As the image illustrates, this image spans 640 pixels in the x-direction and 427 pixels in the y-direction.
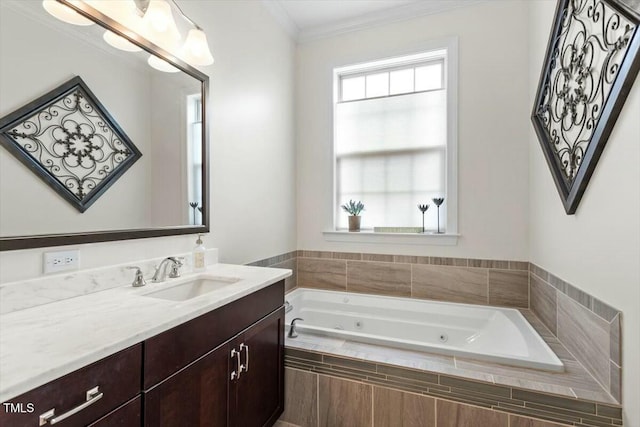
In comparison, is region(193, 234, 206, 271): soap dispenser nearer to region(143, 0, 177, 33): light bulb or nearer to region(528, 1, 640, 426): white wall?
region(143, 0, 177, 33): light bulb

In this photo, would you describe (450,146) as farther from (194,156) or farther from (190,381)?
(190,381)

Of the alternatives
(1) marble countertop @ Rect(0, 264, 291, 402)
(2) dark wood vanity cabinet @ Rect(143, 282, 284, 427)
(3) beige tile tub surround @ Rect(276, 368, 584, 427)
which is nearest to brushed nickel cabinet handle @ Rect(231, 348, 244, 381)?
(2) dark wood vanity cabinet @ Rect(143, 282, 284, 427)

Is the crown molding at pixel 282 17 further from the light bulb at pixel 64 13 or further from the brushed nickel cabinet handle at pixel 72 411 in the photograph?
the brushed nickel cabinet handle at pixel 72 411

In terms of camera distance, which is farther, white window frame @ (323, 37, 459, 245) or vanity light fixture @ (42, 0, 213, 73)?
white window frame @ (323, 37, 459, 245)

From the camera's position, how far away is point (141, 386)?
88 cm

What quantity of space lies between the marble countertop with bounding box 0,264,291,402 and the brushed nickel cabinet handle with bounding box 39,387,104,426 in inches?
3.1

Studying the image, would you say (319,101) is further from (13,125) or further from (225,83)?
(13,125)

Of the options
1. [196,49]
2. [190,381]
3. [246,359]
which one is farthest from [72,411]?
[196,49]

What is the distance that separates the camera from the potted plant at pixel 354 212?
283 centimetres

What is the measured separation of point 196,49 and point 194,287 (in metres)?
1.29

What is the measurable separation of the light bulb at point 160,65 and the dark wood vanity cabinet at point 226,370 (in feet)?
4.19

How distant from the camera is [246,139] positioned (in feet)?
7.39

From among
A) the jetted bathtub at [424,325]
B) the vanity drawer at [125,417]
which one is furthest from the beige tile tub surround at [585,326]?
the vanity drawer at [125,417]

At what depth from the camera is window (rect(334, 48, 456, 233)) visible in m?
2.63
